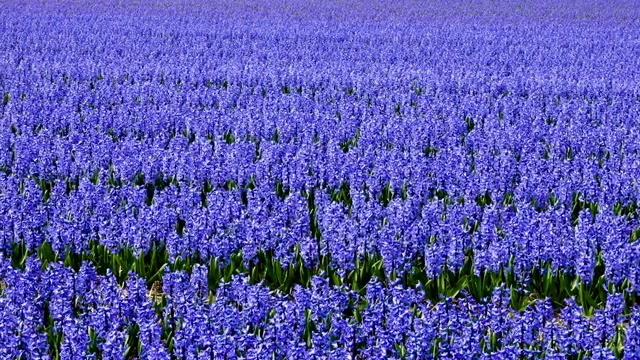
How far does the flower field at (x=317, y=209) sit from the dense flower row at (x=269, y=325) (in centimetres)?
2

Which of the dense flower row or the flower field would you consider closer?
the dense flower row

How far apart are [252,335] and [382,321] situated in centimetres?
76

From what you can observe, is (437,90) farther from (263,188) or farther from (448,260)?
(448,260)

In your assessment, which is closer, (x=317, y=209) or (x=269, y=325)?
(x=269, y=325)

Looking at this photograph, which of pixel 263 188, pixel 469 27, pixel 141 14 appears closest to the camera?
pixel 263 188

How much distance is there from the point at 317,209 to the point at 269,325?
238 centimetres

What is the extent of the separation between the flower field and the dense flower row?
16mm

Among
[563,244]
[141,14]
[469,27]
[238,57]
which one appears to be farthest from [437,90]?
[141,14]

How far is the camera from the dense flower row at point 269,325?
15.2 ft

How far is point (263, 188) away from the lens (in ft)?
25.1

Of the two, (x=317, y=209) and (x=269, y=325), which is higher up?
(x=317, y=209)

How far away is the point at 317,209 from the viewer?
7.34m

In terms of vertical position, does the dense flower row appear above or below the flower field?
below

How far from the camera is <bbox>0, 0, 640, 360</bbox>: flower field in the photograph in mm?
4977
